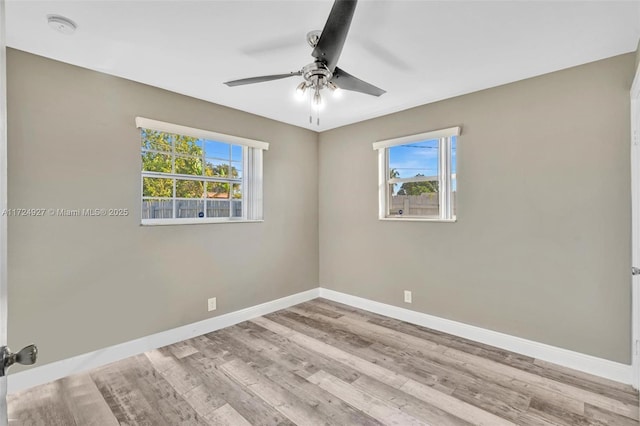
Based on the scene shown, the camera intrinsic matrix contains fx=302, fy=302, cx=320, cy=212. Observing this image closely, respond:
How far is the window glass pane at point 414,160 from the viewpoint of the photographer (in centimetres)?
338

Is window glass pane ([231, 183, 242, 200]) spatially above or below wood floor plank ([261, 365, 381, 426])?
above

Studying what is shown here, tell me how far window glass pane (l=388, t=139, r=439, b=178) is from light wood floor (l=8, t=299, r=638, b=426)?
181 cm

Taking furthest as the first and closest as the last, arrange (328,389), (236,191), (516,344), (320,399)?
(236,191)
(516,344)
(328,389)
(320,399)

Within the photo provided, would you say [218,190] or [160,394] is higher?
[218,190]

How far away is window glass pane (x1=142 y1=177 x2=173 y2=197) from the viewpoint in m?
2.90

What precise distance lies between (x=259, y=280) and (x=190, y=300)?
33.7 inches

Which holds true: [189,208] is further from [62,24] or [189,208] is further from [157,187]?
[62,24]

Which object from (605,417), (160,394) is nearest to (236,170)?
(160,394)

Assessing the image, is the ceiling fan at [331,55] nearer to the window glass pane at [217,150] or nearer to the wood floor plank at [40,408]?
the window glass pane at [217,150]

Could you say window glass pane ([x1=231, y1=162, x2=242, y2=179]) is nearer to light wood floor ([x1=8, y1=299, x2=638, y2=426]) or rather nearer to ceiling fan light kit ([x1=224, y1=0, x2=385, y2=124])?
ceiling fan light kit ([x1=224, y1=0, x2=385, y2=124])

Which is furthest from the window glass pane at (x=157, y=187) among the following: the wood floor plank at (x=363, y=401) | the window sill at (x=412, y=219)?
the window sill at (x=412, y=219)

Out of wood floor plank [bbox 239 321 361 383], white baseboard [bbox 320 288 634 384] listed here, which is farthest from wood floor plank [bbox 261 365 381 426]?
white baseboard [bbox 320 288 634 384]

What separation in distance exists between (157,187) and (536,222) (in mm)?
3519

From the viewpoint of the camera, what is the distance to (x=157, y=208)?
9.76ft
